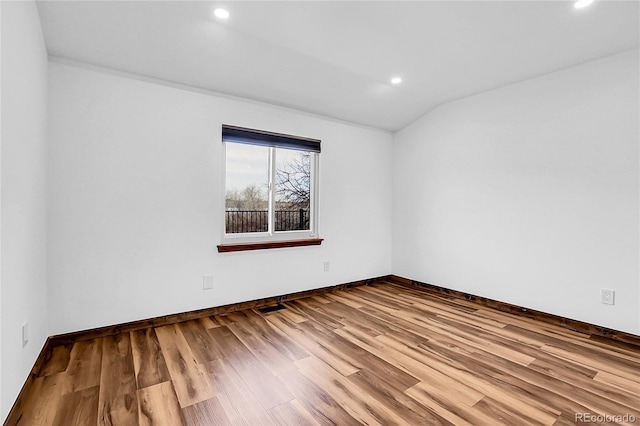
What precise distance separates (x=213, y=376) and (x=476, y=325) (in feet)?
7.72

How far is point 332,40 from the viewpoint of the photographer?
8.44 feet

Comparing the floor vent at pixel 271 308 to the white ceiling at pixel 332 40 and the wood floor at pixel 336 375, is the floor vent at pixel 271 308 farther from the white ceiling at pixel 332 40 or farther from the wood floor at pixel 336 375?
the white ceiling at pixel 332 40

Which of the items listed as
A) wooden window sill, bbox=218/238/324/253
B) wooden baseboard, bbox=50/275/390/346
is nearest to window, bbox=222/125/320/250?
wooden window sill, bbox=218/238/324/253

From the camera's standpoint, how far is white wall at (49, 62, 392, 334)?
8.21 ft

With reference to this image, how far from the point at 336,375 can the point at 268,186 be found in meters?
2.24

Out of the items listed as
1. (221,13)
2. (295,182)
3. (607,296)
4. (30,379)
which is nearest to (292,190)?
(295,182)

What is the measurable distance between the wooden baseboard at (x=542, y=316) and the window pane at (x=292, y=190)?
1.88 metres

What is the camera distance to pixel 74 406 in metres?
1.72

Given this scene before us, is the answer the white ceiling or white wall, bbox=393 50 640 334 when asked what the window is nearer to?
the white ceiling

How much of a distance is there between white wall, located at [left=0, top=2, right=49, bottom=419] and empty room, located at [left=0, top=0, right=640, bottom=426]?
2 centimetres

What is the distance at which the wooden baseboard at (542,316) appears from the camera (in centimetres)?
264

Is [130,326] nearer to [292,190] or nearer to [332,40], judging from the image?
[292,190]

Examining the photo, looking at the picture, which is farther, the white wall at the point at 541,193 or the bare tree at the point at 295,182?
the bare tree at the point at 295,182

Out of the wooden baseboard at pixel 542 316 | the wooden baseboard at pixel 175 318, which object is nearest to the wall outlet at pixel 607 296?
the wooden baseboard at pixel 542 316
